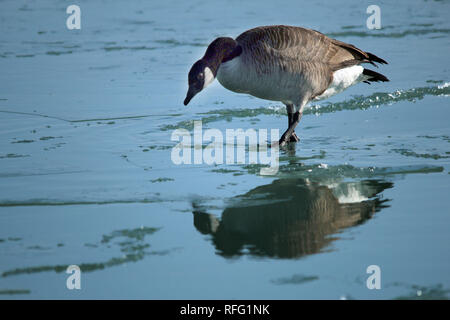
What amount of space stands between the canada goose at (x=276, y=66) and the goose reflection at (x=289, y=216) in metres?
1.50

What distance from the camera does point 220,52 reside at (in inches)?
263

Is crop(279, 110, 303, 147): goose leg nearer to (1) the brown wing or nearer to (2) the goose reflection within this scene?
(1) the brown wing

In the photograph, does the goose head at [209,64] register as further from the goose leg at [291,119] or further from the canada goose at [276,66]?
the goose leg at [291,119]

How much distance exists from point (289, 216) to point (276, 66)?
2.40 m

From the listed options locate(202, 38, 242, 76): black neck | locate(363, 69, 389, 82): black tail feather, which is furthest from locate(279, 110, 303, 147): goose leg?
locate(363, 69, 389, 82): black tail feather

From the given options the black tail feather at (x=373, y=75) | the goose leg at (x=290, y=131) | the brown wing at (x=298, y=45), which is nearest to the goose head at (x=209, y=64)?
the brown wing at (x=298, y=45)

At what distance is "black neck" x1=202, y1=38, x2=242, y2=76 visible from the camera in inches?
261

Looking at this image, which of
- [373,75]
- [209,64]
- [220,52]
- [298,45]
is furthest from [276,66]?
[373,75]

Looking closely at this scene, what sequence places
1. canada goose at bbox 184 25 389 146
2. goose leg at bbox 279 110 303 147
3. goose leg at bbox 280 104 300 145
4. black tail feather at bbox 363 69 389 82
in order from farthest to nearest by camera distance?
black tail feather at bbox 363 69 389 82
goose leg at bbox 280 104 300 145
goose leg at bbox 279 110 303 147
canada goose at bbox 184 25 389 146

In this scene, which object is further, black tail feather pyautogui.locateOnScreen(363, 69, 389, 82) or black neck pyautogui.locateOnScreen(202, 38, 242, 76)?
black tail feather pyautogui.locateOnScreen(363, 69, 389, 82)

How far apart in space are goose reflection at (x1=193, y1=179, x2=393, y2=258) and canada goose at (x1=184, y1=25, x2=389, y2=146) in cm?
150

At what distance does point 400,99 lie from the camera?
27.3 ft

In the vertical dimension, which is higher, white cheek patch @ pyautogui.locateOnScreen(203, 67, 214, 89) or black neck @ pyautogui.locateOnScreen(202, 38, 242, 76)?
black neck @ pyautogui.locateOnScreen(202, 38, 242, 76)

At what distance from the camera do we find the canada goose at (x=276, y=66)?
6680 mm
